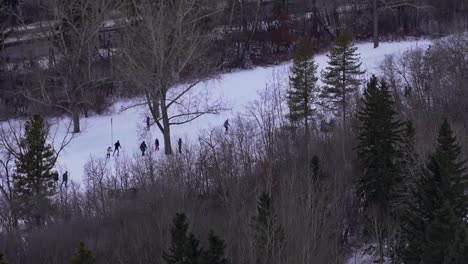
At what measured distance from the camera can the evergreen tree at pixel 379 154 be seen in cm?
2150

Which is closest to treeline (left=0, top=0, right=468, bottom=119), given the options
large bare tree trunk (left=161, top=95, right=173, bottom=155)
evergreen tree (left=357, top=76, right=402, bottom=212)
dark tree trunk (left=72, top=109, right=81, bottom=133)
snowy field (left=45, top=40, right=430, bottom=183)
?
dark tree trunk (left=72, top=109, right=81, bottom=133)

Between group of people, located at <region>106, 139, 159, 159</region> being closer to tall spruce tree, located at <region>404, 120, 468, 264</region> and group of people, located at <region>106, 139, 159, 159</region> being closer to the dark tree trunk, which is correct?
the dark tree trunk

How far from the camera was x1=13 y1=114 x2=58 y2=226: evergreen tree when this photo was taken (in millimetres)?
25016

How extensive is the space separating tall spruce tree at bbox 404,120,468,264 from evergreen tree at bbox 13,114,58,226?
14.1 metres

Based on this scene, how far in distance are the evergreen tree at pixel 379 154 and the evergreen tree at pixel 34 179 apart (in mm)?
11658

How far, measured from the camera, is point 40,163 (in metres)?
26.6

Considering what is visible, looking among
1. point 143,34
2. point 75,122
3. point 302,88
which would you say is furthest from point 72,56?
point 302,88

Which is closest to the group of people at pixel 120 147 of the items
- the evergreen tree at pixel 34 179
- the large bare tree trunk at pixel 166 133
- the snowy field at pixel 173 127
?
the snowy field at pixel 173 127

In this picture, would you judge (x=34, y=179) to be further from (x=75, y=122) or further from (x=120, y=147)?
(x=75, y=122)

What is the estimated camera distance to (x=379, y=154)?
21.8m

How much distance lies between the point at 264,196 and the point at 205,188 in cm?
1083

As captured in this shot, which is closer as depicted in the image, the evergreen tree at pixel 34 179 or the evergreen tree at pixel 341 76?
the evergreen tree at pixel 34 179

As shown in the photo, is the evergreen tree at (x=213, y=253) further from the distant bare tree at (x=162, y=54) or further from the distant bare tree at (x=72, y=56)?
the distant bare tree at (x=72, y=56)

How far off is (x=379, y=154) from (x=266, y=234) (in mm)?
7977
